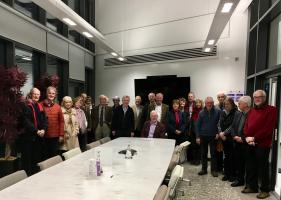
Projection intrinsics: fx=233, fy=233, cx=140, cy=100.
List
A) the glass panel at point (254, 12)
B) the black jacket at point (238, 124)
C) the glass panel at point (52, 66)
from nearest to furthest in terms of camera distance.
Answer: the black jacket at point (238, 124) < the glass panel at point (254, 12) < the glass panel at point (52, 66)

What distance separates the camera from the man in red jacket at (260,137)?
353cm

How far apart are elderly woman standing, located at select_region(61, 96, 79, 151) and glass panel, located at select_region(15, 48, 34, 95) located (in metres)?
1.26

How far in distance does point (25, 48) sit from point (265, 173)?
17.2 feet

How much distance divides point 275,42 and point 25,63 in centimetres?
535

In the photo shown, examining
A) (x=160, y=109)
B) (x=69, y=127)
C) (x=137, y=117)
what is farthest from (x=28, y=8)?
(x=160, y=109)

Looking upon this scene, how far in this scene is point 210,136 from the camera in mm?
4699

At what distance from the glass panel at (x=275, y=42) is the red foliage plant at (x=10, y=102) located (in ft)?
15.0

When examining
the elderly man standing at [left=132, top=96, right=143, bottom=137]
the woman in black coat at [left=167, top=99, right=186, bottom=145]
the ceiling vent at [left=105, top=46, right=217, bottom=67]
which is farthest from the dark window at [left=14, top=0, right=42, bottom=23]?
the woman in black coat at [left=167, top=99, right=186, bottom=145]

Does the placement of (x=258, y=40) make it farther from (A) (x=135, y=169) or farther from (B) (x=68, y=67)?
(B) (x=68, y=67)

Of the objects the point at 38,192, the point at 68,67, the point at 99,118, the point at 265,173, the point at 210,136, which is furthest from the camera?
the point at 68,67

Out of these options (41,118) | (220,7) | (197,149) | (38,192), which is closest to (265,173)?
(197,149)

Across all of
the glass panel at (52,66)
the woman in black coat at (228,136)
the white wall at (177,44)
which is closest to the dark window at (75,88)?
the glass panel at (52,66)

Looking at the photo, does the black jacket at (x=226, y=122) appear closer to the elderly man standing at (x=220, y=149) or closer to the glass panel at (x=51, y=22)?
the elderly man standing at (x=220, y=149)

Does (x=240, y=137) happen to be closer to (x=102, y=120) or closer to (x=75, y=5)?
(x=102, y=120)
